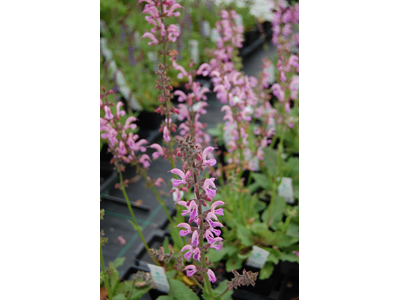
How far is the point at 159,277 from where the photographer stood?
179cm

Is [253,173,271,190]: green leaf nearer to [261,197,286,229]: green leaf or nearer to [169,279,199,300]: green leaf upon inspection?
[261,197,286,229]: green leaf

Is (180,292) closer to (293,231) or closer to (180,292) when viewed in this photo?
(180,292)

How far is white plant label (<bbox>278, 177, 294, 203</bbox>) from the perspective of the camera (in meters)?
2.41

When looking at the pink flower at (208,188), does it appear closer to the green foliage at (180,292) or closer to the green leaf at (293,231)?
the green foliage at (180,292)

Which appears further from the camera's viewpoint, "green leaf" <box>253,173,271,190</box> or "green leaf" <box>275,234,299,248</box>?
"green leaf" <box>253,173,271,190</box>

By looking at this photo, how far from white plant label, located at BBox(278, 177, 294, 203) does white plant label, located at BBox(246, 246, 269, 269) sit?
57cm

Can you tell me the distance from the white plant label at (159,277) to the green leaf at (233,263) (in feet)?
1.13

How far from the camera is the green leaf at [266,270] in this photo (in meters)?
1.98

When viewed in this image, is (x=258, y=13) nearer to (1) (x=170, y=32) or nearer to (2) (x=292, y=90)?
(2) (x=292, y=90)

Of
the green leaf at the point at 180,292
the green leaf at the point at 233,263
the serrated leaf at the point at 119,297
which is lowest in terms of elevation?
the green leaf at the point at 233,263

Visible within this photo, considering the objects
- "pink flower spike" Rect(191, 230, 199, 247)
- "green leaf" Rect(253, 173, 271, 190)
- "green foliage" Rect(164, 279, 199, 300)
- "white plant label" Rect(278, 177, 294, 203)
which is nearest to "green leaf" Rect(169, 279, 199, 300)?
"green foliage" Rect(164, 279, 199, 300)

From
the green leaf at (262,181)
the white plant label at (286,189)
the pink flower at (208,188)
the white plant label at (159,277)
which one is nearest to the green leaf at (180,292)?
the white plant label at (159,277)

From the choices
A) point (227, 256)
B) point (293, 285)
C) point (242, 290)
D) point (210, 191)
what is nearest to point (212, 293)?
point (210, 191)

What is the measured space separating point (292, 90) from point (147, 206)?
126 centimetres
